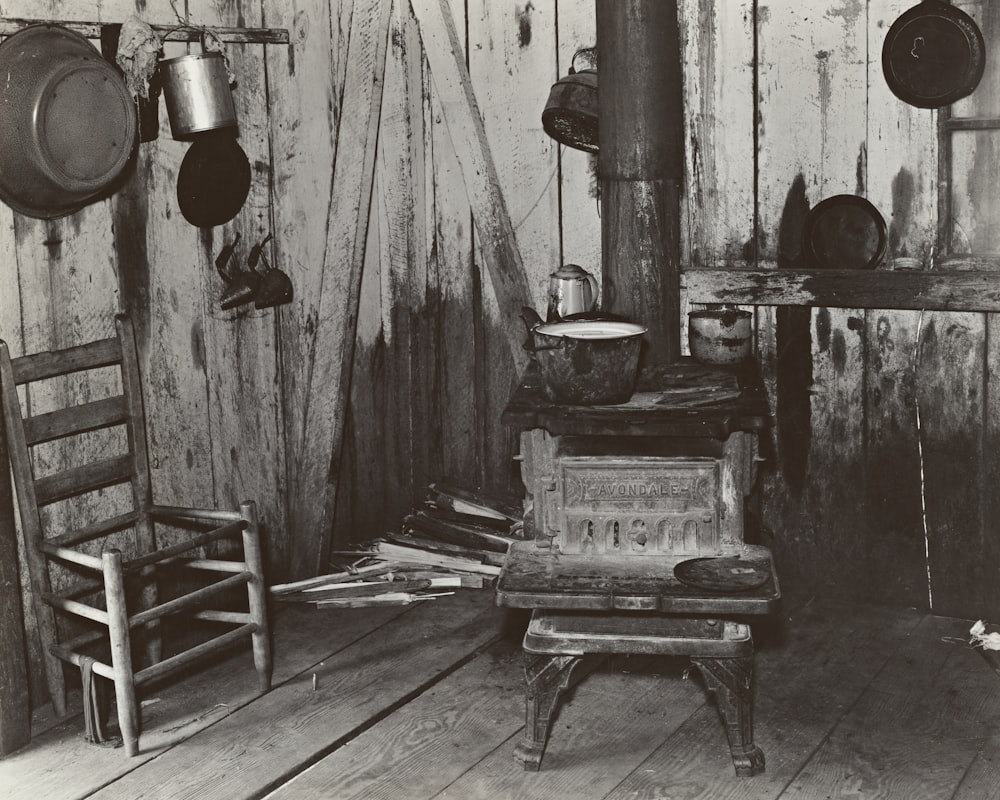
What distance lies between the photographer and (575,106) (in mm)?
4344

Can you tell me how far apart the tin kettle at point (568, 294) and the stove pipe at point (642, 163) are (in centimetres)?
11

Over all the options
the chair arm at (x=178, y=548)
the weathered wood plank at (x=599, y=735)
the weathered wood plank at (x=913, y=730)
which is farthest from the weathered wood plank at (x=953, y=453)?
the chair arm at (x=178, y=548)

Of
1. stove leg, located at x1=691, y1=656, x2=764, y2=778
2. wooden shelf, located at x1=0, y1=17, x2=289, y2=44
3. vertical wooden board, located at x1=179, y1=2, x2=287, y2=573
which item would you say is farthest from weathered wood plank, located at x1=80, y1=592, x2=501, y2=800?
wooden shelf, located at x1=0, y1=17, x2=289, y2=44

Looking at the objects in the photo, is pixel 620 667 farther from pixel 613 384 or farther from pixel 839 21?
pixel 839 21

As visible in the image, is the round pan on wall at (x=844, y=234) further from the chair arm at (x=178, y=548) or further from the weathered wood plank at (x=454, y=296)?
the chair arm at (x=178, y=548)

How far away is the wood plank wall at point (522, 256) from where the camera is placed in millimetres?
4176

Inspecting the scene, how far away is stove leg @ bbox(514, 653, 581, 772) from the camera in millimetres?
3410

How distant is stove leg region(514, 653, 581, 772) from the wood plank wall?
59.5 inches

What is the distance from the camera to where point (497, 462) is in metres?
5.24

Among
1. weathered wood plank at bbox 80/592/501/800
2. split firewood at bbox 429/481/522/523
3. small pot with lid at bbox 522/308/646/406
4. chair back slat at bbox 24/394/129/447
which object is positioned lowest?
weathered wood plank at bbox 80/592/501/800

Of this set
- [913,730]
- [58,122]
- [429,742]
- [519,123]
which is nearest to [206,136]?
[58,122]

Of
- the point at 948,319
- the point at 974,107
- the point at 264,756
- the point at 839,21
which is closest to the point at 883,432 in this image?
the point at 948,319

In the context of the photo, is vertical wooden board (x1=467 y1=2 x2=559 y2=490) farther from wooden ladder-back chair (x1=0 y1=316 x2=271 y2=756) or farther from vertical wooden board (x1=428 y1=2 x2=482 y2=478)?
wooden ladder-back chair (x1=0 y1=316 x2=271 y2=756)

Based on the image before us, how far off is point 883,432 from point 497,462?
1.58 meters
